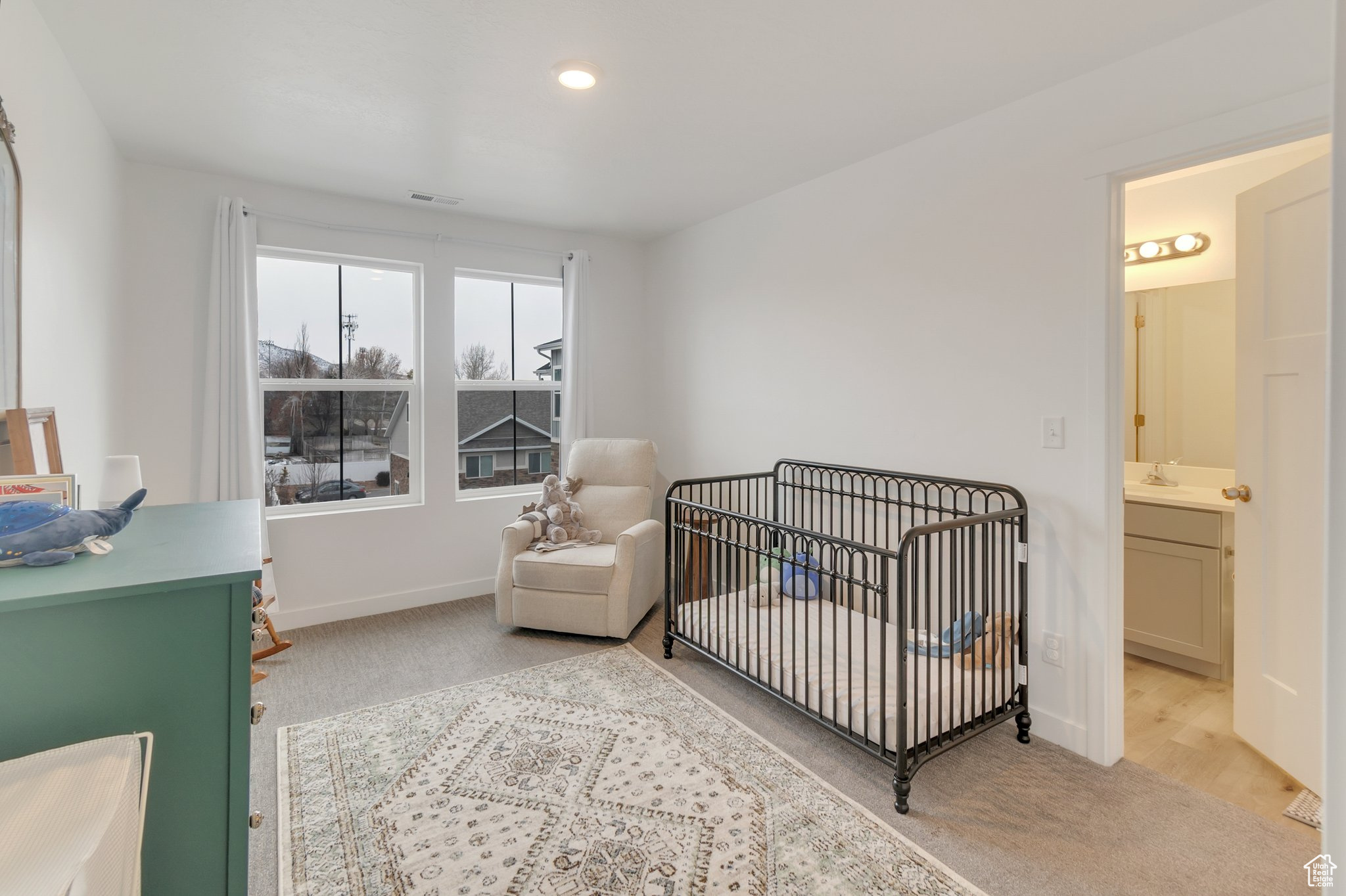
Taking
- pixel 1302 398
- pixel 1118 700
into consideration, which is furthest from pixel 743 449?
pixel 1302 398

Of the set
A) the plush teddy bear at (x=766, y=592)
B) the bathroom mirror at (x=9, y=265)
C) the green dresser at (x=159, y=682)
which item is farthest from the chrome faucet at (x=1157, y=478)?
the bathroom mirror at (x=9, y=265)

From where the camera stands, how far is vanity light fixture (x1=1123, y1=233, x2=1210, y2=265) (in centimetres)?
317

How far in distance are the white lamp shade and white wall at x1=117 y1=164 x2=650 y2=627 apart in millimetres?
1071

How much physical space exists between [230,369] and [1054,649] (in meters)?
3.92

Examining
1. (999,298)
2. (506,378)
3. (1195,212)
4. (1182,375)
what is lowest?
(1182,375)

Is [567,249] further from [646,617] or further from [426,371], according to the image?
[646,617]

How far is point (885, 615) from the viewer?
197cm

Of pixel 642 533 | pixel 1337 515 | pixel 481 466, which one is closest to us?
pixel 1337 515

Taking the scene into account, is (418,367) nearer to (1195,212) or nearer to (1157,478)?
(1157,478)

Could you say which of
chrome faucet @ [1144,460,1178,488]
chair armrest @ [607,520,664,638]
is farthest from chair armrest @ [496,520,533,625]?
chrome faucet @ [1144,460,1178,488]

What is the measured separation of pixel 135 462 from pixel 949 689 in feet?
9.57

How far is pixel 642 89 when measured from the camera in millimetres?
2381

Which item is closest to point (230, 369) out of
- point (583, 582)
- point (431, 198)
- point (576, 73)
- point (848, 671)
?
point (431, 198)

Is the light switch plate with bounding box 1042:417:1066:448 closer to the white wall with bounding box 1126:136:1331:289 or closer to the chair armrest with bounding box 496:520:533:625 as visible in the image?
the white wall with bounding box 1126:136:1331:289
